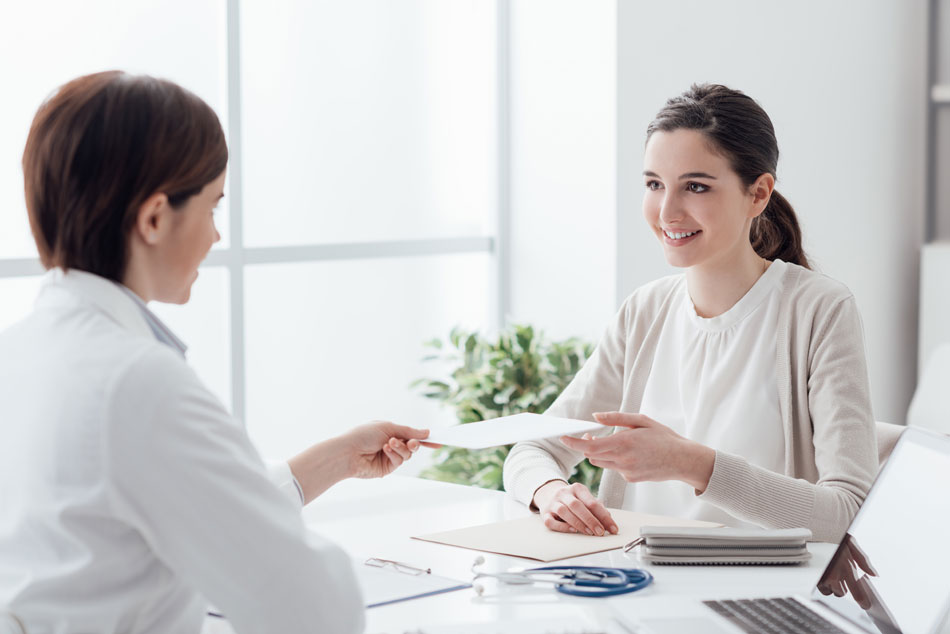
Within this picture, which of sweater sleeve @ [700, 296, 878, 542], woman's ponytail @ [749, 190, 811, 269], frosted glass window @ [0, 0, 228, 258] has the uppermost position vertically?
frosted glass window @ [0, 0, 228, 258]

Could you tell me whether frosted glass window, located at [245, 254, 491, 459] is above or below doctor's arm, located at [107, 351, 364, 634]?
below

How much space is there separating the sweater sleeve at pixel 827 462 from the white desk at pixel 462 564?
3.4 inches

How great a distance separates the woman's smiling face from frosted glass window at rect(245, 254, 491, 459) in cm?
170

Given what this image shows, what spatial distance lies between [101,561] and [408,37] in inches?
121

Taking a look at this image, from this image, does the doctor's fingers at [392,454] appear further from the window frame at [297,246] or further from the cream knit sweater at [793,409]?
the window frame at [297,246]

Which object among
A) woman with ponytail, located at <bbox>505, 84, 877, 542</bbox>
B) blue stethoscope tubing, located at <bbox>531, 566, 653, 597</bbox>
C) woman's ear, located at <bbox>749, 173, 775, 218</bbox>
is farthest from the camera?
woman's ear, located at <bbox>749, 173, 775, 218</bbox>

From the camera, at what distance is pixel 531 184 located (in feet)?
12.8

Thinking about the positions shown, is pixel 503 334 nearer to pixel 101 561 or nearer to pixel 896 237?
pixel 896 237

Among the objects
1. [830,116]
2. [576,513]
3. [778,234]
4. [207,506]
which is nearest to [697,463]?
[576,513]

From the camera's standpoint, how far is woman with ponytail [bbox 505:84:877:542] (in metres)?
1.81

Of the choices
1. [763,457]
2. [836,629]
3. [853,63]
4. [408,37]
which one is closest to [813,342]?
[763,457]

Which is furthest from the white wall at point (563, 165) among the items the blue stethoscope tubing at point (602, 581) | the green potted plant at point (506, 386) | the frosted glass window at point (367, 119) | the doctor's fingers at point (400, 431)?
the blue stethoscope tubing at point (602, 581)

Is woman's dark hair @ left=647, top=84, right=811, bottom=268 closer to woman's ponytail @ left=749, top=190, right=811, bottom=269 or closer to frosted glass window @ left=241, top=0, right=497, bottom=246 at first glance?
woman's ponytail @ left=749, top=190, right=811, bottom=269

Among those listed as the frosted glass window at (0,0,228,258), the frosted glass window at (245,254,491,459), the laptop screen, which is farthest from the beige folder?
the frosted glass window at (245,254,491,459)
